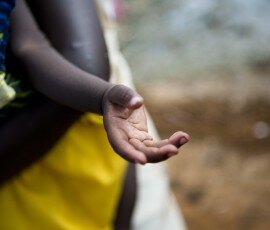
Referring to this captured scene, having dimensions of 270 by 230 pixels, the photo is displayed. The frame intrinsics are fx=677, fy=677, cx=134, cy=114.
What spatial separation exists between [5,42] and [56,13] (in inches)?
6.4

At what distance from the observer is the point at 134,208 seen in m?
1.52

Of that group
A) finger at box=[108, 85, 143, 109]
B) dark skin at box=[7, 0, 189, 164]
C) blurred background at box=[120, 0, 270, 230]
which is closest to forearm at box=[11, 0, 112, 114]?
dark skin at box=[7, 0, 189, 164]

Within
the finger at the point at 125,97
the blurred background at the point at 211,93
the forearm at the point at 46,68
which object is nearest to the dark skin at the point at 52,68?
the forearm at the point at 46,68

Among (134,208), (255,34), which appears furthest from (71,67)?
(255,34)

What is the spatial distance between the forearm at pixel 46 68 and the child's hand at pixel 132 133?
13 cm

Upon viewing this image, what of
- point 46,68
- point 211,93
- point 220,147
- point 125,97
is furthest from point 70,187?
point 211,93

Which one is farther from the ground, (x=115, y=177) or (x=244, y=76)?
(x=115, y=177)

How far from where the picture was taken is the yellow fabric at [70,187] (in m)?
1.35

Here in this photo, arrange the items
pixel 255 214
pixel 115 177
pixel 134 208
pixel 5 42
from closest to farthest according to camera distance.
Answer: pixel 5 42 < pixel 115 177 < pixel 134 208 < pixel 255 214

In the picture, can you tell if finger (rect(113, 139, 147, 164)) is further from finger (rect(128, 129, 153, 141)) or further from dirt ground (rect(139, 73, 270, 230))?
dirt ground (rect(139, 73, 270, 230))

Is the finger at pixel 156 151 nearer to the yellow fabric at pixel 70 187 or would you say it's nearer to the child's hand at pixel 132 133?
the child's hand at pixel 132 133

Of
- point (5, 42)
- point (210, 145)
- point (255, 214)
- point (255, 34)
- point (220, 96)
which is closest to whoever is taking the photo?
point (5, 42)

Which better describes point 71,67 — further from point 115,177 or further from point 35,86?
point 115,177

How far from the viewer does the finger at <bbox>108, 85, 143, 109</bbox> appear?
89 centimetres
